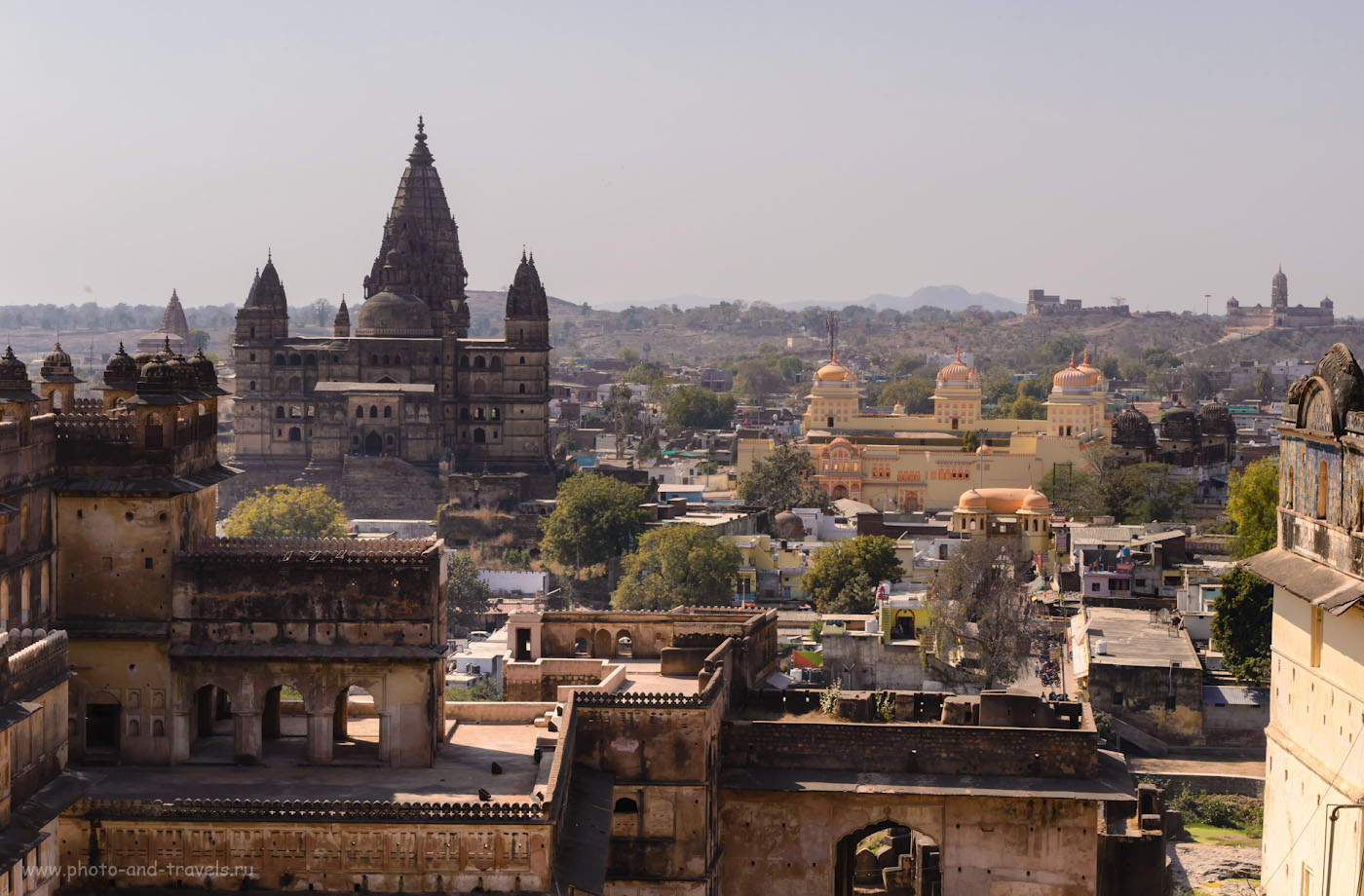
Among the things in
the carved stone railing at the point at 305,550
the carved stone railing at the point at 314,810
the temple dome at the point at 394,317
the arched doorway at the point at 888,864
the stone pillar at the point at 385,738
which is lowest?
the arched doorway at the point at 888,864

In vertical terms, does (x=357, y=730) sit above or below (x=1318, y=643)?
below

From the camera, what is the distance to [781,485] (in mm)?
74375

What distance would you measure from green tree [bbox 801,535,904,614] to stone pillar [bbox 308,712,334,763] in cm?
2958

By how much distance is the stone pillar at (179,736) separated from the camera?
83.6ft

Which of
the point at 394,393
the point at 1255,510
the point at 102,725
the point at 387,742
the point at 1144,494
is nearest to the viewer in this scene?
the point at 387,742

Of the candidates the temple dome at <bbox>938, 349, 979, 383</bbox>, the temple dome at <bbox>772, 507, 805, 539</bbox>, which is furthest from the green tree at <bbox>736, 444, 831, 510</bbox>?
the temple dome at <bbox>938, 349, 979, 383</bbox>

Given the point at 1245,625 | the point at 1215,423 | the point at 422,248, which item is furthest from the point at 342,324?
the point at 1245,625

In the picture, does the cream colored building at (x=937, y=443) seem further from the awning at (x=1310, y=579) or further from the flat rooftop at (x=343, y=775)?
the awning at (x=1310, y=579)

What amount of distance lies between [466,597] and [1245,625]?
870 inches

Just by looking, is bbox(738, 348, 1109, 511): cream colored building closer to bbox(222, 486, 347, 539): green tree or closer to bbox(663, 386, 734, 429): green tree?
bbox(222, 486, 347, 539): green tree

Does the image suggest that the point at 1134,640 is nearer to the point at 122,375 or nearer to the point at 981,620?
the point at 981,620

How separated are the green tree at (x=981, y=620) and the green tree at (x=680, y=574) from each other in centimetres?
657

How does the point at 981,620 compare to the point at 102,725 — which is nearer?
the point at 102,725

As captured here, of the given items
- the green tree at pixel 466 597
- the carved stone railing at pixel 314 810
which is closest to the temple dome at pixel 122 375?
the carved stone railing at pixel 314 810
